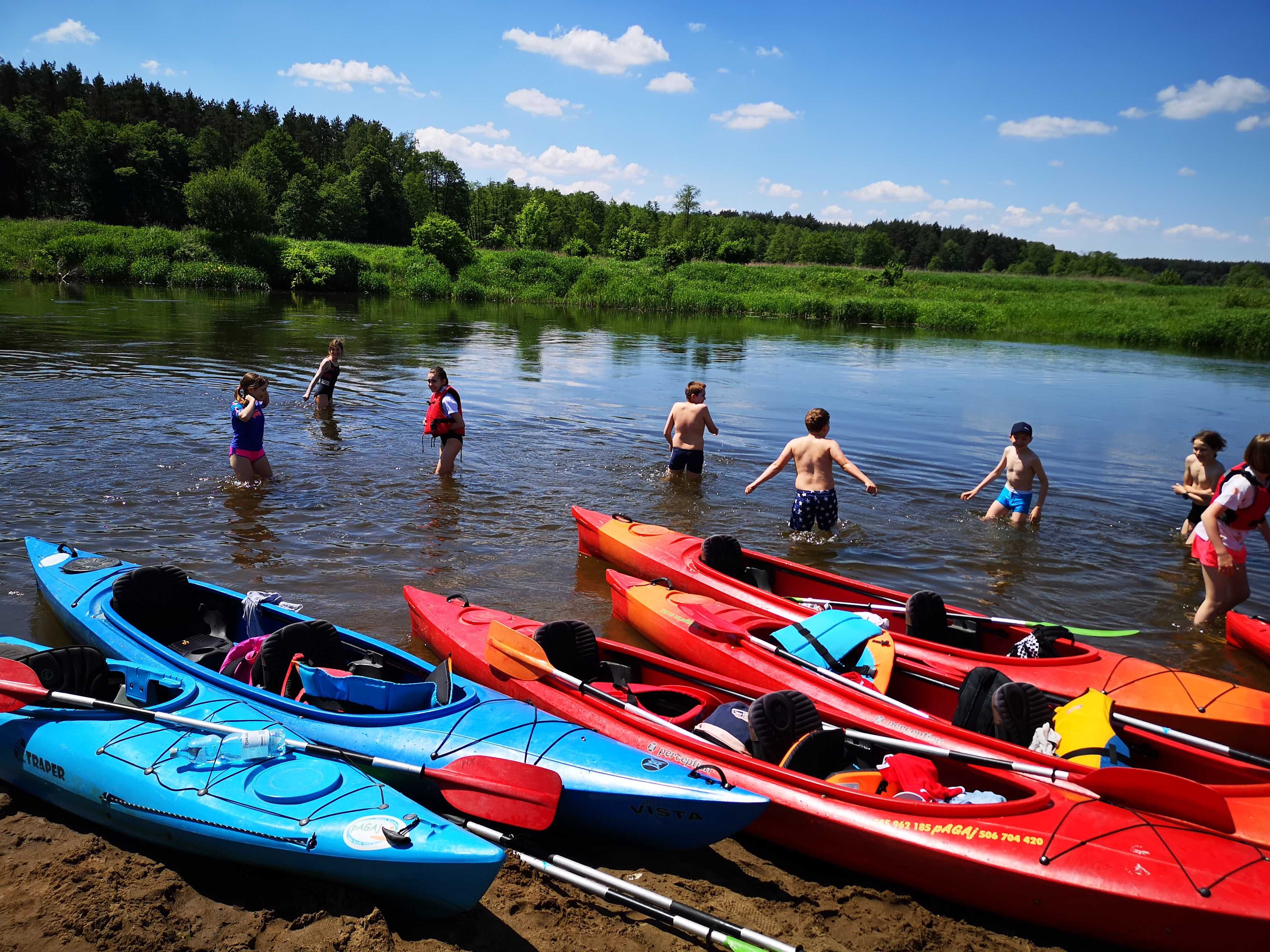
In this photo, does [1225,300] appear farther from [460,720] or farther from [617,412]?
[460,720]

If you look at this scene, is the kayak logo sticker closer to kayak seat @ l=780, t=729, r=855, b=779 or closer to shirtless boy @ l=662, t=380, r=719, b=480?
kayak seat @ l=780, t=729, r=855, b=779

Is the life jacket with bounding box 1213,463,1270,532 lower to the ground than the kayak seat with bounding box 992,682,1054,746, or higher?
higher

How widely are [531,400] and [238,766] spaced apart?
47.8 feet

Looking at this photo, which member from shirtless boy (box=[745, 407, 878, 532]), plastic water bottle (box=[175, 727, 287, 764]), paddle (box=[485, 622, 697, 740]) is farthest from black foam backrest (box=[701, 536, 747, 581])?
plastic water bottle (box=[175, 727, 287, 764])

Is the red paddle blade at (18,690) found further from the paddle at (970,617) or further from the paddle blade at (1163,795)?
the paddle blade at (1163,795)

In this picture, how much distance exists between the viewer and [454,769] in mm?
4590

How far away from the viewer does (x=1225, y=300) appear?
52.7m

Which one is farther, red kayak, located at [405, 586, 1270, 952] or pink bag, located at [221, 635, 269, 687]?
pink bag, located at [221, 635, 269, 687]

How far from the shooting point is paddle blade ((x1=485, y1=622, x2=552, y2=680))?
5734mm

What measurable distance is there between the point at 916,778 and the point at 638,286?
1962 inches

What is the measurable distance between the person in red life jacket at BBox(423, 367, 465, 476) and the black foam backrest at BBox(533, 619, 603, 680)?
235 inches

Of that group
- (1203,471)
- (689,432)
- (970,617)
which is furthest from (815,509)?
(1203,471)

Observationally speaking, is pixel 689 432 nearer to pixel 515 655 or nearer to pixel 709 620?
pixel 709 620

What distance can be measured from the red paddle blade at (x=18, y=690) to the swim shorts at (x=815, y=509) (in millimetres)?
7570
